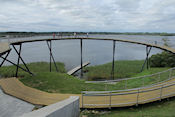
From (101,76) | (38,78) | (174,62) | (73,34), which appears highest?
(73,34)

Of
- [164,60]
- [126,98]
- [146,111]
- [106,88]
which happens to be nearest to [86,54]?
Result: [164,60]

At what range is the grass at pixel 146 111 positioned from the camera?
636 centimetres

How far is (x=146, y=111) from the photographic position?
6.86 meters

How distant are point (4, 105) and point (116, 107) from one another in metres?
6.73

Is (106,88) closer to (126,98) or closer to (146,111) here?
(126,98)

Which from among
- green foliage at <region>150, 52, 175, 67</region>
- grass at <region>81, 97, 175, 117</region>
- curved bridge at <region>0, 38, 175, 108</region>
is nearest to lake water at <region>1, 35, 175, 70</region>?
green foliage at <region>150, 52, 175, 67</region>

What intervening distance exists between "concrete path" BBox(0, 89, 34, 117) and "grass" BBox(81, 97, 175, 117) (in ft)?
11.7

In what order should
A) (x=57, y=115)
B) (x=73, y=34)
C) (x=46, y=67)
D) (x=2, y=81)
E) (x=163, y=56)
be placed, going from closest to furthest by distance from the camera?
(x=57, y=115)
(x=2, y=81)
(x=163, y=56)
(x=73, y=34)
(x=46, y=67)

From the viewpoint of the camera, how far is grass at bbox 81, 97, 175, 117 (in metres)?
6.36

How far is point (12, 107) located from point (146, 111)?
7566mm

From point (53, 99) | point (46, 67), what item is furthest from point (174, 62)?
point (46, 67)

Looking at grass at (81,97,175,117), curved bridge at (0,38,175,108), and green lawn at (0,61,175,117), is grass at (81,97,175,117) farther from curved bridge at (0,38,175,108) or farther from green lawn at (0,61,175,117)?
curved bridge at (0,38,175,108)

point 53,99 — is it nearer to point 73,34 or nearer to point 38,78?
point 38,78

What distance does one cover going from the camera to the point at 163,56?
2206cm
